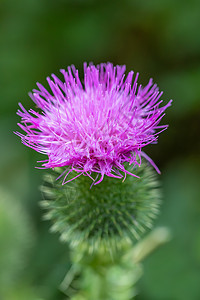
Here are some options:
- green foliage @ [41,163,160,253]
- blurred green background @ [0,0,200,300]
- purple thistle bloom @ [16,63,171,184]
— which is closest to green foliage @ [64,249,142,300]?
green foliage @ [41,163,160,253]

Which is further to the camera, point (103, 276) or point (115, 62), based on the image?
→ point (115, 62)

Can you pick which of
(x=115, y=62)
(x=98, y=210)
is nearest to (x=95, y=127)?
(x=98, y=210)

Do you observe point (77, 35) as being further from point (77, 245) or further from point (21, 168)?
point (77, 245)

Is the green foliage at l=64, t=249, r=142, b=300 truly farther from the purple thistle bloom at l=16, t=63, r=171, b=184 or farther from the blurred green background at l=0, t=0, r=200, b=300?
the blurred green background at l=0, t=0, r=200, b=300

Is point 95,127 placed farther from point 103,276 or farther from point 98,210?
point 103,276

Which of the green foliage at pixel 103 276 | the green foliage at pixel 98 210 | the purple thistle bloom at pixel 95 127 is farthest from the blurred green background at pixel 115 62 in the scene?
the purple thistle bloom at pixel 95 127

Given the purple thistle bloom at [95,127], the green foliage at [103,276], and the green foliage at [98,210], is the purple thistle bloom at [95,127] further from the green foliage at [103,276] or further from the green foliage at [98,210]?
the green foliage at [103,276]
